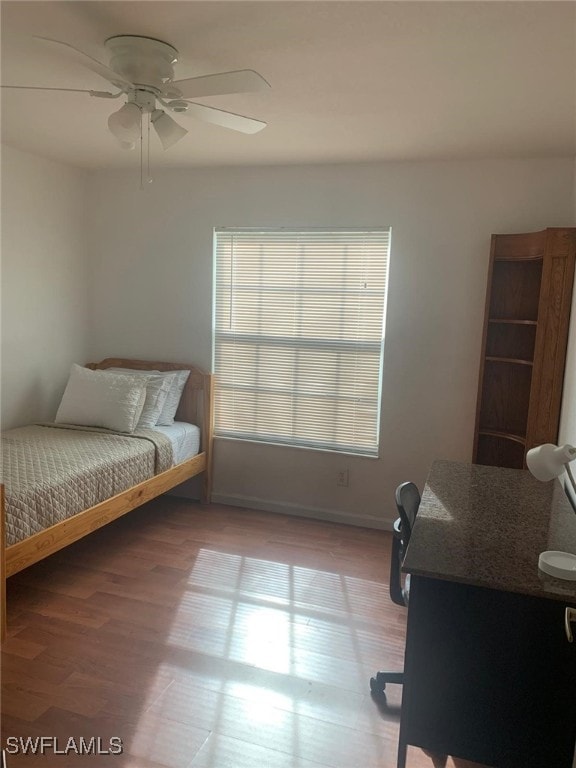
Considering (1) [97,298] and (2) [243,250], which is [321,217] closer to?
(2) [243,250]

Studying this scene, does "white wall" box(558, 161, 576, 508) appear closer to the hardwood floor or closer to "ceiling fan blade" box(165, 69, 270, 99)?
the hardwood floor

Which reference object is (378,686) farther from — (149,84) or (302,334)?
(149,84)

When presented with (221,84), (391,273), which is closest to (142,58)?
(221,84)

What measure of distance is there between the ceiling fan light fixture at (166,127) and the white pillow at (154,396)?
193cm

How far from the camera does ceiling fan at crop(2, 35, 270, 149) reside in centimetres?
188

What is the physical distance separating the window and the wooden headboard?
0.41ft

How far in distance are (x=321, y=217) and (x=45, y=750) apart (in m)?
3.17

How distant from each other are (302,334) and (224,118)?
1.85 m

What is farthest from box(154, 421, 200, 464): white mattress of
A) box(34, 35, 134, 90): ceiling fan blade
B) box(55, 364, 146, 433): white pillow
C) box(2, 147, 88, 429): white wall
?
box(34, 35, 134, 90): ceiling fan blade

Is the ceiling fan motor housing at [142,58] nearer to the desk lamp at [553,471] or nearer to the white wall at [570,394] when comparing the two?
the desk lamp at [553,471]

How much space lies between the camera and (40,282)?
388 cm

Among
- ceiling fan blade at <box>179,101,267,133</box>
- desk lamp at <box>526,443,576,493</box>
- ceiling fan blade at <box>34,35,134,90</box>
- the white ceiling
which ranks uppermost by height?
the white ceiling

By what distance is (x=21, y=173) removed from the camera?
3.61m

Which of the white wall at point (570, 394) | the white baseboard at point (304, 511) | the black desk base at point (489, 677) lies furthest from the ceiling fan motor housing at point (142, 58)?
the white baseboard at point (304, 511)
